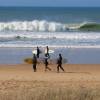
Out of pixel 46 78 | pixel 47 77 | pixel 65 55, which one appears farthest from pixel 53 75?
pixel 65 55

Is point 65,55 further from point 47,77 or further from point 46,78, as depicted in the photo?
point 46,78

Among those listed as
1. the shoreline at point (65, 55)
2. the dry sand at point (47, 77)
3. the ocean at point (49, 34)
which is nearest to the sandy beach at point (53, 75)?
the dry sand at point (47, 77)

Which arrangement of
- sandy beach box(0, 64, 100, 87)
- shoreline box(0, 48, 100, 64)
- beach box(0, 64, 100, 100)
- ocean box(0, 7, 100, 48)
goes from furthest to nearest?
ocean box(0, 7, 100, 48), shoreline box(0, 48, 100, 64), sandy beach box(0, 64, 100, 87), beach box(0, 64, 100, 100)

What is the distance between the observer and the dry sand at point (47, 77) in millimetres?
14359

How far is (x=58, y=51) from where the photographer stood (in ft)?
86.4

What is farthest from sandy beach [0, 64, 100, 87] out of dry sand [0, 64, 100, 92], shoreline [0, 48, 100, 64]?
shoreline [0, 48, 100, 64]

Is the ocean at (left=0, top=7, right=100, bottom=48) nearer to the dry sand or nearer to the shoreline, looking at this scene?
the shoreline

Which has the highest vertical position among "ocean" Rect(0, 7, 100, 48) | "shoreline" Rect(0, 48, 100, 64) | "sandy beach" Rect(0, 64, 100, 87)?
"ocean" Rect(0, 7, 100, 48)

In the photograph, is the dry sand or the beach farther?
the dry sand

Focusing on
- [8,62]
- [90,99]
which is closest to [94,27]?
[8,62]

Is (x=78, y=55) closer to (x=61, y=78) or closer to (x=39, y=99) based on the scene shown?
(x=61, y=78)

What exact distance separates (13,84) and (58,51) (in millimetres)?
12129

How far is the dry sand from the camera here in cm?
1436

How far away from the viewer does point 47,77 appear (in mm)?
16516
